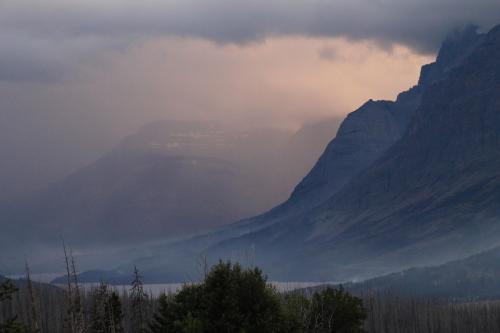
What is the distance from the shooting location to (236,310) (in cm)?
6544

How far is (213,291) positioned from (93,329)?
5299 cm

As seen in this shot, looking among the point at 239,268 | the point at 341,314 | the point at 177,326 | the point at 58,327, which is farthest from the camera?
the point at 58,327

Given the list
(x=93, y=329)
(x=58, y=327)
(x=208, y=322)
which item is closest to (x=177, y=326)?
(x=208, y=322)

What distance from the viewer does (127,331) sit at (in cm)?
18975

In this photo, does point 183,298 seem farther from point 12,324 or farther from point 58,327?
point 58,327

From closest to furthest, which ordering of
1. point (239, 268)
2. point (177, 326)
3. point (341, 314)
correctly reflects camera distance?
point (177, 326)
point (239, 268)
point (341, 314)

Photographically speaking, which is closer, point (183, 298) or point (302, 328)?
point (302, 328)

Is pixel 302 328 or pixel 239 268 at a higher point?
pixel 239 268

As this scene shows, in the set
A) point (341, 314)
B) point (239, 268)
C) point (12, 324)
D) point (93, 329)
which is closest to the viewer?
point (12, 324)

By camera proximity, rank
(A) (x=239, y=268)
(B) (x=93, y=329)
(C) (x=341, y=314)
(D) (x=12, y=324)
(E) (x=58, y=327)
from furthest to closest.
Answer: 1. (E) (x=58, y=327)
2. (B) (x=93, y=329)
3. (C) (x=341, y=314)
4. (A) (x=239, y=268)
5. (D) (x=12, y=324)

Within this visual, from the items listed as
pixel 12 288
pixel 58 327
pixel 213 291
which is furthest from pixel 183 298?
pixel 58 327

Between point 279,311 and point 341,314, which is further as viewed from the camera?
point 341,314

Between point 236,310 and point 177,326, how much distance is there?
4691mm

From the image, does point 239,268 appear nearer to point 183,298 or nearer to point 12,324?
point 183,298
